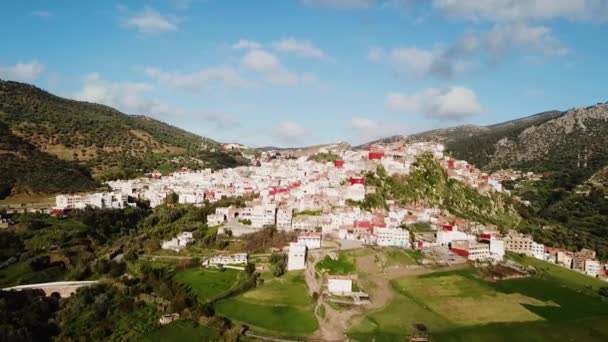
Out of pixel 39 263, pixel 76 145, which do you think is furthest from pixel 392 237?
pixel 76 145

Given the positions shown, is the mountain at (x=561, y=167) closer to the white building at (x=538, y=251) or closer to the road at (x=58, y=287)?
the white building at (x=538, y=251)

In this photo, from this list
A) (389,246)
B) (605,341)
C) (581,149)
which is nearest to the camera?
(605,341)

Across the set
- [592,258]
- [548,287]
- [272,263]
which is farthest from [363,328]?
[592,258]

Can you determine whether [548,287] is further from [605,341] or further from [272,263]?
[272,263]

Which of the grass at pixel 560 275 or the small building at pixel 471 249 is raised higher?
the small building at pixel 471 249

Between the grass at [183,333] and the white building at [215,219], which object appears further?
the white building at [215,219]

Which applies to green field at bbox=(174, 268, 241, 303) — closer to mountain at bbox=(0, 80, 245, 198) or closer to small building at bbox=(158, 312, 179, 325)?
small building at bbox=(158, 312, 179, 325)

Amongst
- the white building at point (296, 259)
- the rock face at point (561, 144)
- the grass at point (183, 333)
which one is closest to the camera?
the grass at point (183, 333)

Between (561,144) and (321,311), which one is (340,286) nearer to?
(321,311)

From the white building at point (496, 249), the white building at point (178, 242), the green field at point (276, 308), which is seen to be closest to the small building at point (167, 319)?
the green field at point (276, 308)
